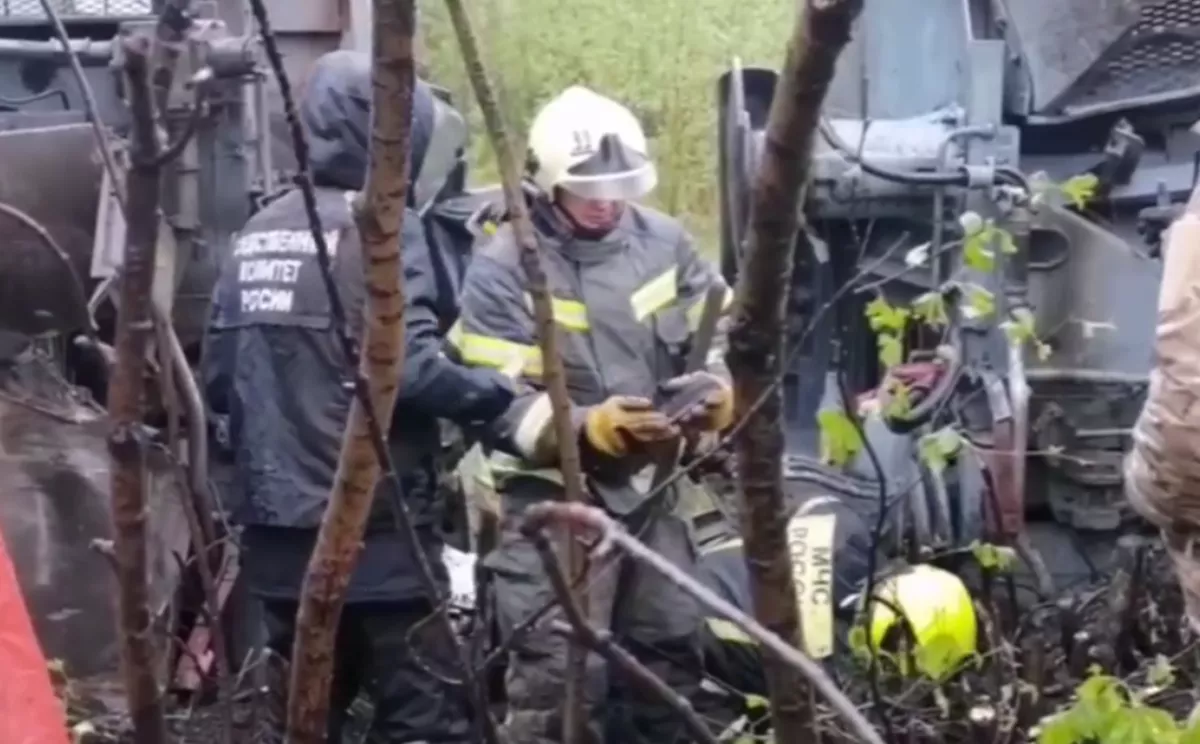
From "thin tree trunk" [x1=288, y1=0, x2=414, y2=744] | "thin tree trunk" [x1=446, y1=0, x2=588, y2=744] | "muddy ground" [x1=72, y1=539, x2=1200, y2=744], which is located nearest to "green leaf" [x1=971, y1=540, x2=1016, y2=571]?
"muddy ground" [x1=72, y1=539, x2=1200, y2=744]

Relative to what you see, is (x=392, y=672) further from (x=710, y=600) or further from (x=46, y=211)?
(x=710, y=600)

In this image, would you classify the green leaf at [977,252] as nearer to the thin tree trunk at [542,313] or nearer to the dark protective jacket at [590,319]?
the dark protective jacket at [590,319]

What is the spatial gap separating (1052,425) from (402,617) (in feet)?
5.68

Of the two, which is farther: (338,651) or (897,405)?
(338,651)

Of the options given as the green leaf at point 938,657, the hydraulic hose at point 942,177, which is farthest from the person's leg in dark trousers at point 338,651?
the hydraulic hose at point 942,177

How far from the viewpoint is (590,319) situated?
156 inches

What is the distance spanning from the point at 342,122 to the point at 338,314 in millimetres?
2013

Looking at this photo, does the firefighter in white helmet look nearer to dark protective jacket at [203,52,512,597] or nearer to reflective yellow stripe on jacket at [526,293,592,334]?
reflective yellow stripe on jacket at [526,293,592,334]

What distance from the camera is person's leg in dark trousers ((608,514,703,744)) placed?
151 inches

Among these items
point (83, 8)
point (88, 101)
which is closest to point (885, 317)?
point (88, 101)

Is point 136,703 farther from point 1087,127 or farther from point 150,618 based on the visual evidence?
point 1087,127

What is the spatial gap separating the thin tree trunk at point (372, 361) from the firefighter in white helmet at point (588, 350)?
196cm

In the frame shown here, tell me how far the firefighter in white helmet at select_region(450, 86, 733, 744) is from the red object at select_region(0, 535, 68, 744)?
6.84 ft

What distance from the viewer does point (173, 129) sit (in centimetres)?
248
